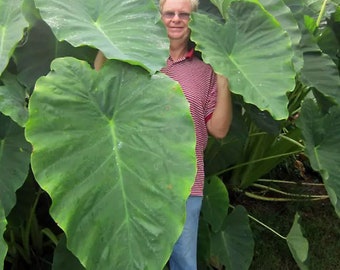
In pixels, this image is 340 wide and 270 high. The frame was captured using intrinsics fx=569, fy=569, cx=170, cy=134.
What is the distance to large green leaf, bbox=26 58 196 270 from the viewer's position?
129 cm

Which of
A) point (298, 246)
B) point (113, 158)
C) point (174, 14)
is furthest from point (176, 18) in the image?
point (298, 246)

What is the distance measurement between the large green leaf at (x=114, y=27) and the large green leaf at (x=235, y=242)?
0.80m

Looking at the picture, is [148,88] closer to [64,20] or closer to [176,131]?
[176,131]

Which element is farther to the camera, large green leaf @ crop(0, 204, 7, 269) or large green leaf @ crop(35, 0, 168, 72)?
large green leaf @ crop(35, 0, 168, 72)

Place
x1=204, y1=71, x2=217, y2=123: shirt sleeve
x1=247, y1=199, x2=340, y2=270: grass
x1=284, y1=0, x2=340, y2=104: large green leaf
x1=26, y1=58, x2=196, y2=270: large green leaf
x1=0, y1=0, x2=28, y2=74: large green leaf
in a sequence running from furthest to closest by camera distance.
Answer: x1=247, y1=199, x2=340, y2=270: grass < x1=284, y1=0, x2=340, y2=104: large green leaf < x1=204, y1=71, x2=217, y2=123: shirt sleeve < x1=0, y1=0, x2=28, y2=74: large green leaf < x1=26, y1=58, x2=196, y2=270: large green leaf

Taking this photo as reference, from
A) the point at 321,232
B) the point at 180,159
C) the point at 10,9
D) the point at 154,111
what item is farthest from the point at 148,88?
the point at 321,232

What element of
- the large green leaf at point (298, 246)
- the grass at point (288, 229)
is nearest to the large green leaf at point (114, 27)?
the large green leaf at point (298, 246)

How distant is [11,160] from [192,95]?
0.55 metres

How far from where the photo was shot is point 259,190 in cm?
301

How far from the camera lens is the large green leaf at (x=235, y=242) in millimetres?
2049

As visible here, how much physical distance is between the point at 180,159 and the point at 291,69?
503 millimetres

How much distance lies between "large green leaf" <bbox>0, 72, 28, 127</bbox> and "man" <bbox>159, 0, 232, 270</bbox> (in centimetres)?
43

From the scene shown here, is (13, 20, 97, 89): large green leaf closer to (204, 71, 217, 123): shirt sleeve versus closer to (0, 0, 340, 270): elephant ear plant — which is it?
(0, 0, 340, 270): elephant ear plant

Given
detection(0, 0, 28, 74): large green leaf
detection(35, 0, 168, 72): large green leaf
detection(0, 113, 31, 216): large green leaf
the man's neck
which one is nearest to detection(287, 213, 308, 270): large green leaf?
the man's neck
